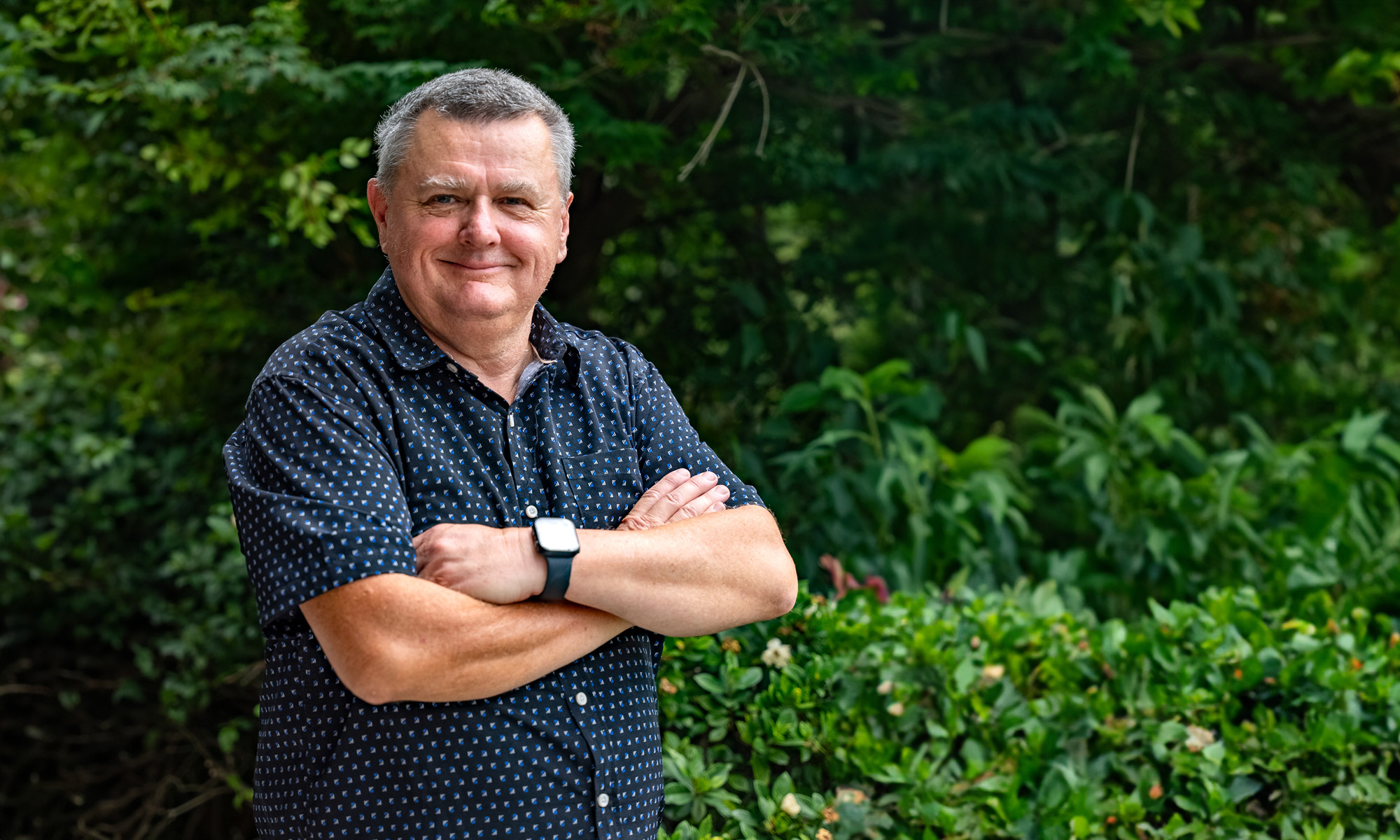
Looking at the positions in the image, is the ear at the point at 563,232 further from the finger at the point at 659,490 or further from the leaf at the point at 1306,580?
the leaf at the point at 1306,580

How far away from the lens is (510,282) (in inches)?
69.3

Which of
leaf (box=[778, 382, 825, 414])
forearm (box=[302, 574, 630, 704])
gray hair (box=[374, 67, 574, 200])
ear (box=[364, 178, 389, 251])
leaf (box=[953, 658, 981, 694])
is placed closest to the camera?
forearm (box=[302, 574, 630, 704])

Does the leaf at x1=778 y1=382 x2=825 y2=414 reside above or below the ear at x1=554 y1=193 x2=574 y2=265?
below

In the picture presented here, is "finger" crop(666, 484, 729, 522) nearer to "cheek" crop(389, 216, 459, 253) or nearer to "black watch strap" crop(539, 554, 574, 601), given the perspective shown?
"black watch strap" crop(539, 554, 574, 601)

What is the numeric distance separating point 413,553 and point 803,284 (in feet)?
9.37

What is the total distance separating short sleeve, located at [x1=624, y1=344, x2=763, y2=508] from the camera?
189 cm

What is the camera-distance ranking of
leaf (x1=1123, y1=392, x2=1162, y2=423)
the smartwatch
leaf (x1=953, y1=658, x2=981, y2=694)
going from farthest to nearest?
leaf (x1=1123, y1=392, x2=1162, y2=423) < leaf (x1=953, y1=658, x2=981, y2=694) < the smartwatch

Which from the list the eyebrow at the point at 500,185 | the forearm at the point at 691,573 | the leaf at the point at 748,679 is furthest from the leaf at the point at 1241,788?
the eyebrow at the point at 500,185

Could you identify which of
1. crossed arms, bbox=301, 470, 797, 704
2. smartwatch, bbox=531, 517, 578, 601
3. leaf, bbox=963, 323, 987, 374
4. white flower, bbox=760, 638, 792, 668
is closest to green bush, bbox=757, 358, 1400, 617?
leaf, bbox=963, 323, 987, 374

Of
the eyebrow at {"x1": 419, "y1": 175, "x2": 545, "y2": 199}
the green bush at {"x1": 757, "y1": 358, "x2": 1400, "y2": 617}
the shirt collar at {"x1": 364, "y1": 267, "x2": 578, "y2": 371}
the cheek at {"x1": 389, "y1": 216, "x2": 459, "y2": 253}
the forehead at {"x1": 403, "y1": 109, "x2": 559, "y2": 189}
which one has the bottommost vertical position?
the green bush at {"x1": 757, "y1": 358, "x2": 1400, "y2": 617}

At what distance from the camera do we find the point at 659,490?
72.4 inches

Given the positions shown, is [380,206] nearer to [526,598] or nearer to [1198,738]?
[526,598]

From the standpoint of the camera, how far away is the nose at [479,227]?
1.71 meters

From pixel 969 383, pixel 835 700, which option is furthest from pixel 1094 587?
pixel 835 700
